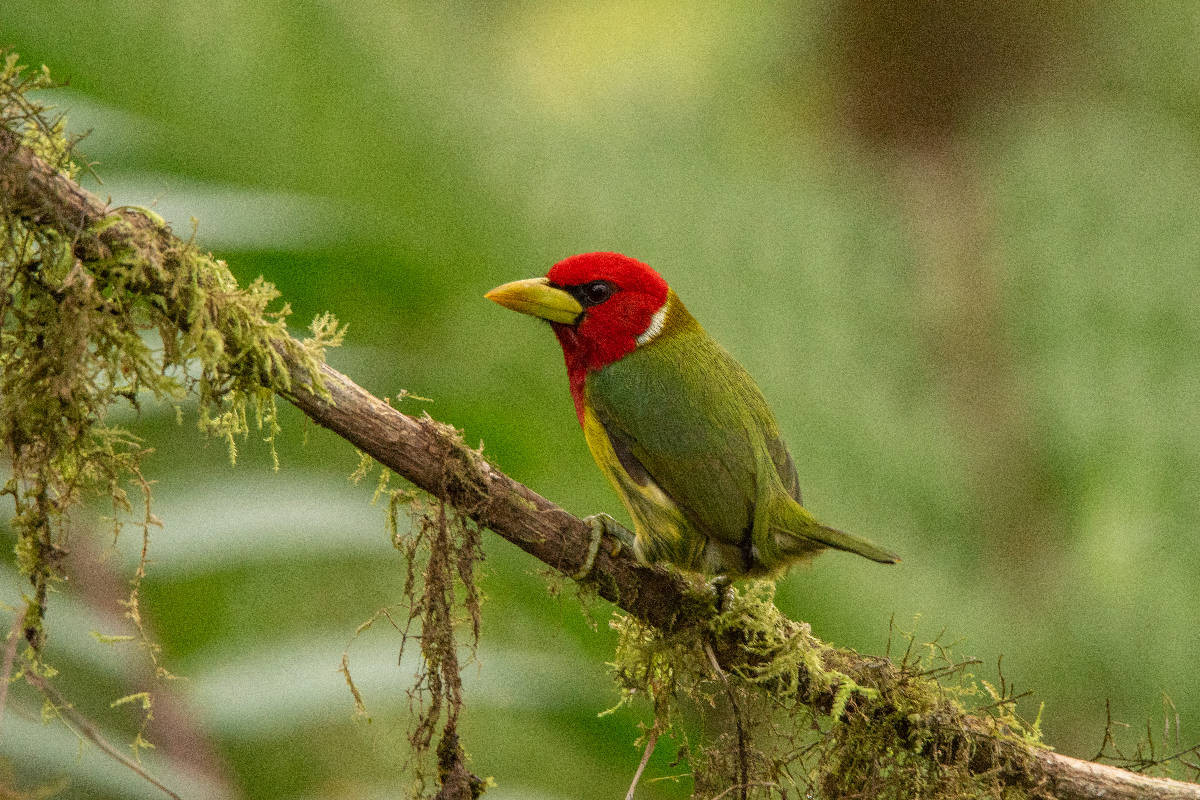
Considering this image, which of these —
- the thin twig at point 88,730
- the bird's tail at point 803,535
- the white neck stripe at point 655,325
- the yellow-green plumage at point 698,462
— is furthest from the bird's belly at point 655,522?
the thin twig at point 88,730

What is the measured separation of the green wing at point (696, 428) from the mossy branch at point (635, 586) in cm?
20

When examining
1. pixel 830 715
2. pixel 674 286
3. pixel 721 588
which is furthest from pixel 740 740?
pixel 674 286

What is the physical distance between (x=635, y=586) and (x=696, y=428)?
435mm

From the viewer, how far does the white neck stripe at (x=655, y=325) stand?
8.94 feet

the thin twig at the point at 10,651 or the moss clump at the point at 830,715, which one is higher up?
the moss clump at the point at 830,715

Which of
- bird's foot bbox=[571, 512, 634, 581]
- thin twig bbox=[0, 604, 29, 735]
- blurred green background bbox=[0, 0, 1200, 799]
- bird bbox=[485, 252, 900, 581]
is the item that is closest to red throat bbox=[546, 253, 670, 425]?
bird bbox=[485, 252, 900, 581]

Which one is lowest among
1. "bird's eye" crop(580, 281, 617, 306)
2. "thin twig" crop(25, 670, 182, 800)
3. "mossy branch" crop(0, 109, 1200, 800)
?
"thin twig" crop(25, 670, 182, 800)

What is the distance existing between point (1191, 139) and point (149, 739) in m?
4.92

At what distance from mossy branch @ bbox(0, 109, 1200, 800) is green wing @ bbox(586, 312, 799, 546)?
199 mm

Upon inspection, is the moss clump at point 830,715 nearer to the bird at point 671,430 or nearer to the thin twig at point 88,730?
the bird at point 671,430

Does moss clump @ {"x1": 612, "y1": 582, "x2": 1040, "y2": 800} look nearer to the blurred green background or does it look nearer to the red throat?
the blurred green background

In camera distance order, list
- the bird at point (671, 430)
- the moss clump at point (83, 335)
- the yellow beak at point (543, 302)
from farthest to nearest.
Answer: the yellow beak at point (543, 302)
the bird at point (671, 430)
the moss clump at point (83, 335)

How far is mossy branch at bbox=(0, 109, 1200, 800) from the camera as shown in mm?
1717

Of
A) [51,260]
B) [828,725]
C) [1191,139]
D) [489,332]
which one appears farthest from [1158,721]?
[51,260]
